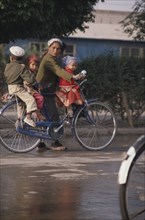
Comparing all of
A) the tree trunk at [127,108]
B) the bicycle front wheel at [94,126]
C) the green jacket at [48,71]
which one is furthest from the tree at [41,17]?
the bicycle front wheel at [94,126]

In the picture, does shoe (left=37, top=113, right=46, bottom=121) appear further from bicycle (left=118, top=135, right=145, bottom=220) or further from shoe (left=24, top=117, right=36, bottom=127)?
bicycle (left=118, top=135, right=145, bottom=220)

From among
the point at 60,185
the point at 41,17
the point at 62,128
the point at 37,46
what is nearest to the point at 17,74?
the point at 62,128

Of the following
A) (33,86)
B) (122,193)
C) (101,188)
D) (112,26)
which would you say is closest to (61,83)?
(33,86)

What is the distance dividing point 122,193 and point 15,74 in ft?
19.7

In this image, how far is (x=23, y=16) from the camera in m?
16.0

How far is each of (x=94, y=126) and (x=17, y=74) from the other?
68.1 inches

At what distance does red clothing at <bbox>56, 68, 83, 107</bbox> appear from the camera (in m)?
11.6

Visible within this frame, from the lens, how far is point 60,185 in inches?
340

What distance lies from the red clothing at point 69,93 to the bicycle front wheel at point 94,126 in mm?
216

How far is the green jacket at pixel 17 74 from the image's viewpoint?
1121 centimetres

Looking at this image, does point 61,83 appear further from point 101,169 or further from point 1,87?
point 1,87

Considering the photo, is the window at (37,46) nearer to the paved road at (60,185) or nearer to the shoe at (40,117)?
the shoe at (40,117)

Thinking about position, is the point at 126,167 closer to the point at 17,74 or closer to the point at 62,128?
the point at 17,74

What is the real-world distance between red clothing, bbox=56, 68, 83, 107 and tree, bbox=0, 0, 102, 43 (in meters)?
4.74
